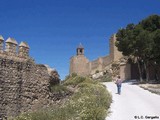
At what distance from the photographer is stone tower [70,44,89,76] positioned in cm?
6397

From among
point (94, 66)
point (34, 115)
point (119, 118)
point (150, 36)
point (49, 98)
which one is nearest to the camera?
point (34, 115)

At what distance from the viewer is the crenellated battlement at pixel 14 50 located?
1377cm

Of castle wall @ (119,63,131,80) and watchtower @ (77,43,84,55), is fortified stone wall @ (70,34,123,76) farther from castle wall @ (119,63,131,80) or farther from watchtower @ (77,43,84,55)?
castle wall @ (119,63,131,80)

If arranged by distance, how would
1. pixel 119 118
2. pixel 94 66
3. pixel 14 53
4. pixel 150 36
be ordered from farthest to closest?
pixel 94 66 → pixel 150 36 → pixel 14 53 → pixel 119 118

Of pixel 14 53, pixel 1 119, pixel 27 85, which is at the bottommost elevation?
pixel 1 119

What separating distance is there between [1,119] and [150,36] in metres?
22.6

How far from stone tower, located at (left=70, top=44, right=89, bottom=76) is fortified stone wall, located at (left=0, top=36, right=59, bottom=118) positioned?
155 feet

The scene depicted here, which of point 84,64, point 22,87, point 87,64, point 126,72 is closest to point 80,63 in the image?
point 84,64

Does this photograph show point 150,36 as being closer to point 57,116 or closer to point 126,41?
point 126,41

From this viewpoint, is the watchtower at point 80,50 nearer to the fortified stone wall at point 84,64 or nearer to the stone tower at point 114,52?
the fortified stone wall at point 84,64

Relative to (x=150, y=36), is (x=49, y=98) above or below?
below

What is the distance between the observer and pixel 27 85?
587 inches

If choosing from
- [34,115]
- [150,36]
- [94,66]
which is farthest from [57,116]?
[94,66]

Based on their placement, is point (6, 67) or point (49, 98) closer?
point (6, 67)
